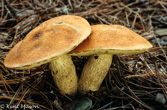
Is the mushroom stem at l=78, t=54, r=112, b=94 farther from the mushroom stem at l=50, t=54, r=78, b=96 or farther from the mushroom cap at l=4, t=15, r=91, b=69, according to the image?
the mushroom cap at l=4, t=15, r=91, b=69

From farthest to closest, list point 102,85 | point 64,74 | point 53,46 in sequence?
point 102,85 → point 64,74 → point 53,46

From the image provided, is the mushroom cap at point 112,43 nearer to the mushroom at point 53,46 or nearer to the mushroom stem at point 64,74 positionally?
the mushroom at point 53,46

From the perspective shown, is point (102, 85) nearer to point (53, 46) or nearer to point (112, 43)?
point (112, 43)

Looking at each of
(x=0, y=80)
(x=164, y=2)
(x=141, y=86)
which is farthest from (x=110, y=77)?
(x=164, y=2)

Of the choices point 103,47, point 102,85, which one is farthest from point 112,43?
point 102,85

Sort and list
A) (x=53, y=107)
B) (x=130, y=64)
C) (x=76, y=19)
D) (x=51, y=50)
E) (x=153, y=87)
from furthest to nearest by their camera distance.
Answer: (x=130, y=64), (x=153, y=87), (x=53, y=107), (x=76, y=19), (x=51, y=50)

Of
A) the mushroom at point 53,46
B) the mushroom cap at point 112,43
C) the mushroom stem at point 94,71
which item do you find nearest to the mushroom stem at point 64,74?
the mushroom at point 53,46

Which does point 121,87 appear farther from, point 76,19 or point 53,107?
point 76,19
